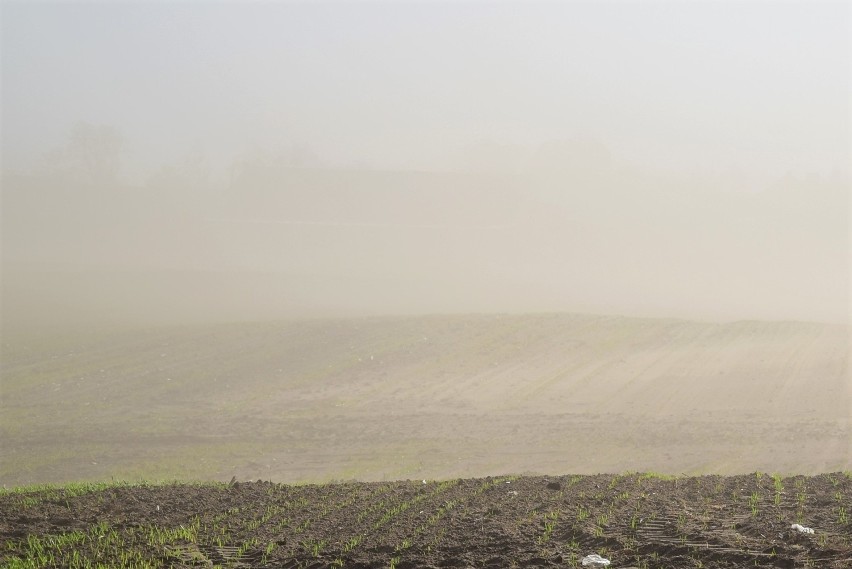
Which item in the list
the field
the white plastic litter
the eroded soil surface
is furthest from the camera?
the field

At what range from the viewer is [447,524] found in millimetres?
10258

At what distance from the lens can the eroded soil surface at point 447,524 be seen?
821 cm

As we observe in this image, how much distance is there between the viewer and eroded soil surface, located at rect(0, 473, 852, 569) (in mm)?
8211

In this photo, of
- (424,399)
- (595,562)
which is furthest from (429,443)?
(595,562)

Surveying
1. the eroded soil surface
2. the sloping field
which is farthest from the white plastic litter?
the sloping field

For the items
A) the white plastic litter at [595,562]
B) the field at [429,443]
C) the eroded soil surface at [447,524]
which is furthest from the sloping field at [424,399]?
the white plastic litter at [595,562]

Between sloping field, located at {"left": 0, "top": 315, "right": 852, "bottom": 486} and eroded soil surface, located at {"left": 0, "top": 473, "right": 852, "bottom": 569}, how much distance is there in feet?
24.6

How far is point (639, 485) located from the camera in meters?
12.9

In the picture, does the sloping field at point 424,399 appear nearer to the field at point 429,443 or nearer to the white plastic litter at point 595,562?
the field at point 429,443

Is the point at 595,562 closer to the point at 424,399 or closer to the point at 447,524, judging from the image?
the point at 447,524

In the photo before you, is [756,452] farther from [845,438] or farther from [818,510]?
[818,510]

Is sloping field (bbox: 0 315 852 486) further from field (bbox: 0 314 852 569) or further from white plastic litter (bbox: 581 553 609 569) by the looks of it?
white plastic litter (bbox: 581 553 609 569)

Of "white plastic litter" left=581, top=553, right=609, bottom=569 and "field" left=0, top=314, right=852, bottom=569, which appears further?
"field" left=0, top=314, right=852, bottom=569

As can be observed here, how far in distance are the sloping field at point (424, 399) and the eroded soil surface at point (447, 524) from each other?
24.6ft
